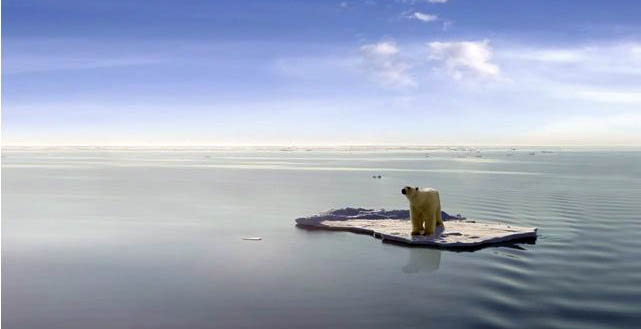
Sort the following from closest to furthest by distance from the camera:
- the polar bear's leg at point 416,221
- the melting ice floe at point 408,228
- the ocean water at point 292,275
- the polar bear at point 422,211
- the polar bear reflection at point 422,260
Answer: the ocean water at point 292,275, the polar bear reflection at point 422,260, the melting ice floe at point 408,228, the polar bear at point 422,211, the polar bear's leg at point 416,221

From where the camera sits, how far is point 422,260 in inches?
634

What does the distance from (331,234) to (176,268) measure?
6.84 m

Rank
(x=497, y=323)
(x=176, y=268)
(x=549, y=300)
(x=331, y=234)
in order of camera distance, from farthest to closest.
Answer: (x=331, y=234)
(x=176, y=268)
(x=549, y=300)
(x=497, y=323)

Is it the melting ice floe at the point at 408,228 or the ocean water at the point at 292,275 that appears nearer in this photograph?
the ocean water at the point at 292,275

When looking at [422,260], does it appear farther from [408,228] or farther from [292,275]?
[408,228]

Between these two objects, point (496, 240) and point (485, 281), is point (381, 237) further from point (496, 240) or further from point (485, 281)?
point (485, 281)

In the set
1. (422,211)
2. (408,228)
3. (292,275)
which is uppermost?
(422,211)

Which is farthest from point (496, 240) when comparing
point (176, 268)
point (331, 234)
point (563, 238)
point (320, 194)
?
point (320, 194)

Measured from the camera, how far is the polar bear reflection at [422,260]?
15.0m

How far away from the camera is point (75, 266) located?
15180mm

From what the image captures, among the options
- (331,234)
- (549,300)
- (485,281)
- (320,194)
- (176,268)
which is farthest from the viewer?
(320,194)

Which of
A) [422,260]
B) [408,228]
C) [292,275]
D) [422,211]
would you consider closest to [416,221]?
[422,211]

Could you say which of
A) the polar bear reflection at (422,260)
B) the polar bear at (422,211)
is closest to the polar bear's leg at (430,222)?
the polar bear at (422,211)

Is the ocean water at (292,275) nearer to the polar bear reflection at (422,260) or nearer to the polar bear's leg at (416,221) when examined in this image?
the polar bear reflection at (422,260)
